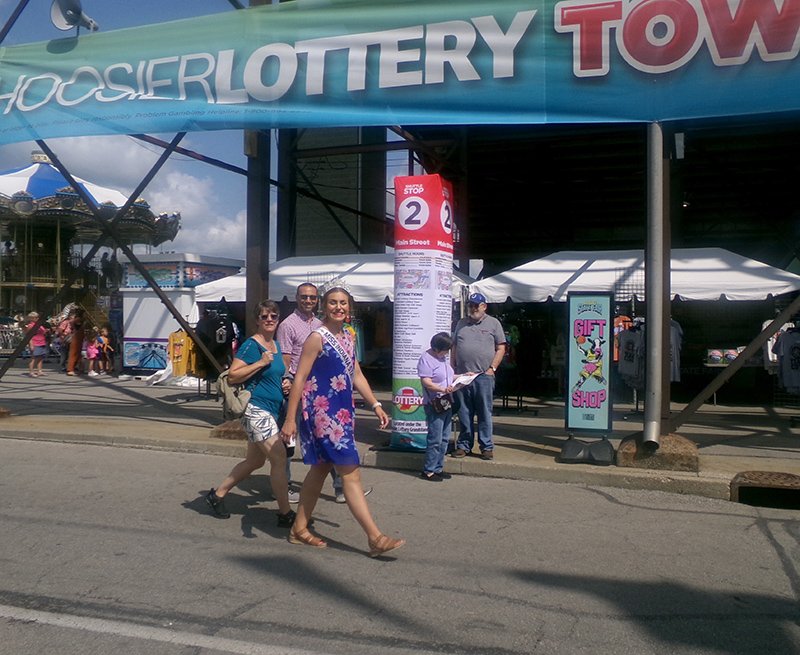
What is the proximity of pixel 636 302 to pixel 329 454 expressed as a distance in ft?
32.8

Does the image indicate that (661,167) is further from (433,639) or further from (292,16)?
(433,639)

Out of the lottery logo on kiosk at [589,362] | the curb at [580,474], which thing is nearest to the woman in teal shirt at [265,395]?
the curb at [580,474]

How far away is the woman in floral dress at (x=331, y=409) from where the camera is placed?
4.94m

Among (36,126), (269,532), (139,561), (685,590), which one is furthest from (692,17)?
(36,126)

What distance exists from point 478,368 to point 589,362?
3.98ft

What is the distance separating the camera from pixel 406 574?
186 inches

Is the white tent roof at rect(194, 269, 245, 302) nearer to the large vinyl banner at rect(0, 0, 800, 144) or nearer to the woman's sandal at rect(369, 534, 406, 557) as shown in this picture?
the large vinyl banner at rect(0, 0, 800, 144)

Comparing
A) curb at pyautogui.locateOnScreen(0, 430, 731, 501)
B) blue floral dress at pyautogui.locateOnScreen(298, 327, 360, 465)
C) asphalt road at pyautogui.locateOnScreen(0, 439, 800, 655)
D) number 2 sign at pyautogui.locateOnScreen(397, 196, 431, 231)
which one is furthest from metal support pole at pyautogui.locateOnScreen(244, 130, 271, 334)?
blue floral dress at pyautogui.locateOnScreen(298, 327, 360, 465)

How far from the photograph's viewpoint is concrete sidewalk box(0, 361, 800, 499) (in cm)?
750

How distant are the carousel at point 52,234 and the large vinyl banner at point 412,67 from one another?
20.3 meters

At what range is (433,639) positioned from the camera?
371cm

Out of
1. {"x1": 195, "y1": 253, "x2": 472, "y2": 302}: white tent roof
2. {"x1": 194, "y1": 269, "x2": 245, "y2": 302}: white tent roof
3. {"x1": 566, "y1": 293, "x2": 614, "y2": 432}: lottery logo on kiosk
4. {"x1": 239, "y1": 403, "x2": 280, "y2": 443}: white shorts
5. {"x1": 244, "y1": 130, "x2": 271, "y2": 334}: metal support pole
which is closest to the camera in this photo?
{"x1": 239, "y1": 403, "x2": 280, "y2": 443}: white shorts

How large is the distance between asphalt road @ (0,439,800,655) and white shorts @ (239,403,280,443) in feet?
2.50

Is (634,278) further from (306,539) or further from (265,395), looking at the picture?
(306,539)
